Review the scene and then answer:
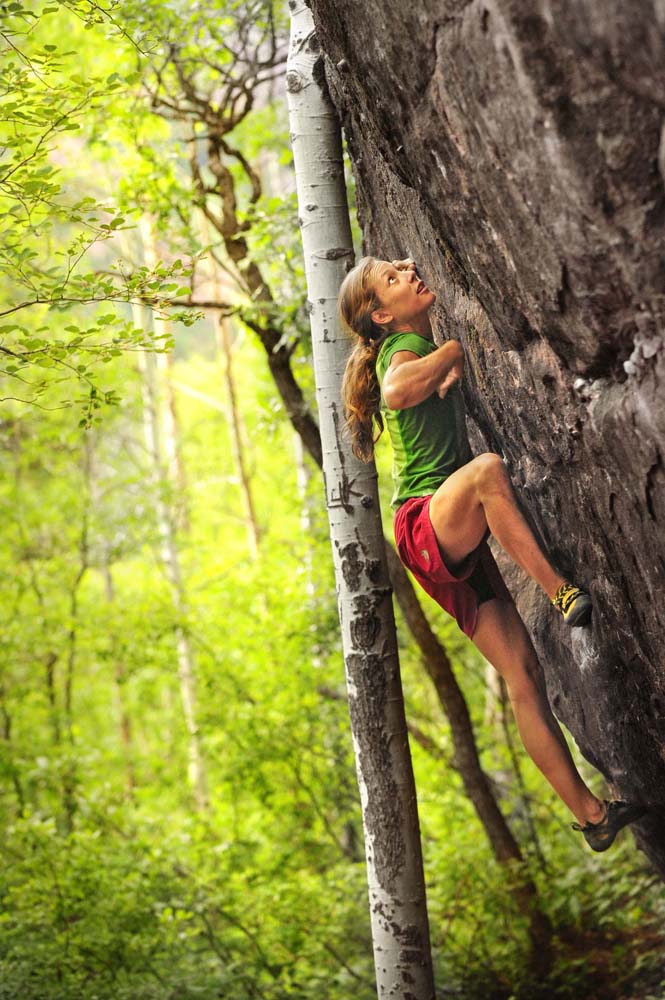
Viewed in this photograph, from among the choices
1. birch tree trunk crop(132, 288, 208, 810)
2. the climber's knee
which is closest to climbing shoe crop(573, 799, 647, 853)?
the climber's knee

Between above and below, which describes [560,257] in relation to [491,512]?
Result: above

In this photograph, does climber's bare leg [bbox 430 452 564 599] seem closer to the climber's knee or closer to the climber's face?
the climber's knee

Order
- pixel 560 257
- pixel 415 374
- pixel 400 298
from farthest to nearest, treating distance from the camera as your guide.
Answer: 1. pixel 400 298
2. pixel 415 374
3. pixel 560 257

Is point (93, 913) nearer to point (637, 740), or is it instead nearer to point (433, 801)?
point (433, 801)

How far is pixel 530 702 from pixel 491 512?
0.94 meters

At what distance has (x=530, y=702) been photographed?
12.6 feet

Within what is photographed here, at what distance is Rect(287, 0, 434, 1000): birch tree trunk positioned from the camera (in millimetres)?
4113

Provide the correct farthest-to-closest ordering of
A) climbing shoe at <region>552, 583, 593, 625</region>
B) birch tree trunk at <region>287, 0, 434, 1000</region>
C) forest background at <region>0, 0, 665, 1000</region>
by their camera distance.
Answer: forest background at <region>0, 0, 665, 1000</region>, birch tree trunk at <region>287, 0, 434, 1000</region>, climbing shoe at <region>552, 583, 593, 625</region>

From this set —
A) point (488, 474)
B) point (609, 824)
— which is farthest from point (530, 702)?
point (488, 474)

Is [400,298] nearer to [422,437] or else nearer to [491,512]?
[422,437]

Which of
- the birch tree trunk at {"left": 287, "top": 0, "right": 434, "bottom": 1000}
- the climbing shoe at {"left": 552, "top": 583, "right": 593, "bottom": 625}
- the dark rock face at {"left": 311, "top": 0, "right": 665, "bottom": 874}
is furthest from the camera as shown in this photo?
the birch tree trunk at {"left": 287, "top": 0, "right": 434, "bottom": 1000}

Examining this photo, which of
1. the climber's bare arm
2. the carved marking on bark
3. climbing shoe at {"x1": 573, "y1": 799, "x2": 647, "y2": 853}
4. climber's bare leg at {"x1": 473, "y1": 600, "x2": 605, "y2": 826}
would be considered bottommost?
climbing shoe at {"x1": 573, "y1": 799, "x2": 647, "y2": 853}

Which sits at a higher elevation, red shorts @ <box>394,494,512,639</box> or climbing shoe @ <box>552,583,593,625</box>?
red shorts @ <box>394,494,512,639</box>

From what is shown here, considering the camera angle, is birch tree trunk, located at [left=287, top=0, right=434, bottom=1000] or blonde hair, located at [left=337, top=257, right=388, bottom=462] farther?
birch tree trunk, located at [left=287, top=0, right=434, bottom=1000]
